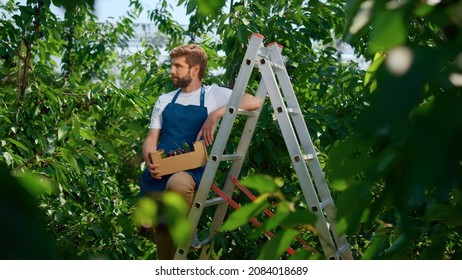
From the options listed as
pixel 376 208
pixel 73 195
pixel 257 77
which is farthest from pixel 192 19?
pixel 376 208

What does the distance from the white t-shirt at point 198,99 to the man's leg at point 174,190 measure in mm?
306

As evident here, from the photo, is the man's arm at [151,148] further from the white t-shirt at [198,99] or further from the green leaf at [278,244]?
the green leaf at [278,244]

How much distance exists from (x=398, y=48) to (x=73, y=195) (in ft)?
13.0

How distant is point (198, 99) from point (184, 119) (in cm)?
11

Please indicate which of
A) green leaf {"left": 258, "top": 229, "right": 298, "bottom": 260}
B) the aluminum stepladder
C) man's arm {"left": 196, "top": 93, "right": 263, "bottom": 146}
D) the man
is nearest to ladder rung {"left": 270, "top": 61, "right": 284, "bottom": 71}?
the aluminum stepladder

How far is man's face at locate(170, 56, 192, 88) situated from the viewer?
3.37 meters

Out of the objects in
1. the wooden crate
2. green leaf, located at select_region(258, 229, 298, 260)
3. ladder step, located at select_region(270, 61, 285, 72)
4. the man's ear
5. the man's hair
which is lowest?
the wooden crate

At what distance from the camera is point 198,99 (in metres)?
3.30

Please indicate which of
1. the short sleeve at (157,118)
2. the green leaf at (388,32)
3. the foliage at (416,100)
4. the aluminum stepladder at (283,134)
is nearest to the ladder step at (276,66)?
the aluminum stepladder at (283,134)

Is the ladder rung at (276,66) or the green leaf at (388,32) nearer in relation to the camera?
the green leaf at (388,32)

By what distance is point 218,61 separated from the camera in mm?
4801

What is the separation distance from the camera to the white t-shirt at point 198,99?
10.7 ft

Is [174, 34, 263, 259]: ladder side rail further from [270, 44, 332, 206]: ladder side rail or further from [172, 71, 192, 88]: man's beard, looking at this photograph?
[172, 71, 192, 88]: man's beard

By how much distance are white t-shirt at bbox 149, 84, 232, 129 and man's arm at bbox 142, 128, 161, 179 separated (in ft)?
0.10
